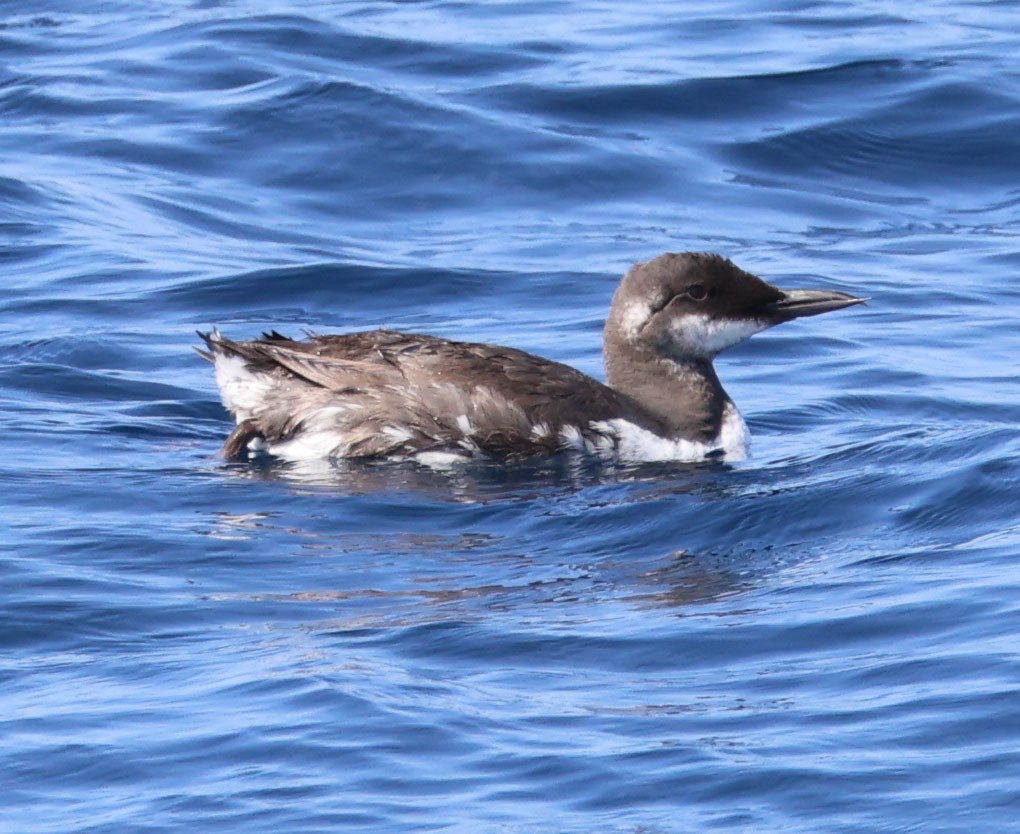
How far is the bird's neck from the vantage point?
990cm

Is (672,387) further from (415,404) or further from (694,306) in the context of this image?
(415,404)

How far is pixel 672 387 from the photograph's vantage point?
10047 mm

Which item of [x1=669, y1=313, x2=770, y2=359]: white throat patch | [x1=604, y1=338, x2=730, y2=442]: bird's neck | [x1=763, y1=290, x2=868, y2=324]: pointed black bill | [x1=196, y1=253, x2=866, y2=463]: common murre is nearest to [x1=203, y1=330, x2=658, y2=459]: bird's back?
[x1=196, y1=253, x2=866, y2=463]: common murre

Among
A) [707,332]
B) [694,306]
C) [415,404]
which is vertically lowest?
[415,404]

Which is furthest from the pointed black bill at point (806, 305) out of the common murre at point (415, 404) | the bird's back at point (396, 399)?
the bird's back at point (396, 399)

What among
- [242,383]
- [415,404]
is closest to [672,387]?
[415,404]

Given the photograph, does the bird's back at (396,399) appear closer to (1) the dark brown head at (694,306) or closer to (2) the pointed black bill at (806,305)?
(1) the dark brown head at (694,306)

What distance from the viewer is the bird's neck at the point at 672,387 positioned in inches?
Result: 390

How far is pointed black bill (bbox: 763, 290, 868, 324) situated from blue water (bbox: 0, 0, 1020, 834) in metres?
0.59

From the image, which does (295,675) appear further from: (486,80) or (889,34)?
(889,34)

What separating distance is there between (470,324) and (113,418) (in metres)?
2.69

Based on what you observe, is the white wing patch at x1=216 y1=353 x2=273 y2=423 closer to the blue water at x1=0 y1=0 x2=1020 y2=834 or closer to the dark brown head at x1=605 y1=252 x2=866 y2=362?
the blue water at x1=0 y1=0 x2=1020 y2=834

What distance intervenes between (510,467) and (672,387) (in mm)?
1047

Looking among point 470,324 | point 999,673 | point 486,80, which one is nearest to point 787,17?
point 486,80
